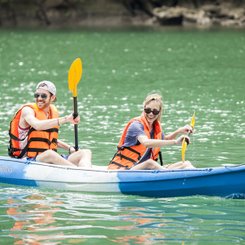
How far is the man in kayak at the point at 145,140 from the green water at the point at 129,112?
0.41 m

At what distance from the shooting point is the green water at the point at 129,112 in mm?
7969

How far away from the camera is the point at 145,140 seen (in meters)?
9.24

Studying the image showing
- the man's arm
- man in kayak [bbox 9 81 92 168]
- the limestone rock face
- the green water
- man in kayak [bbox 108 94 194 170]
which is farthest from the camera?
the limestone rock face

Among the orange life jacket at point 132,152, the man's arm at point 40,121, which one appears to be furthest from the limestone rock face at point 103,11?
the orange life jacket at point 132,152

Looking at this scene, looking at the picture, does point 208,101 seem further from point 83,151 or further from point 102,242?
point 102,242

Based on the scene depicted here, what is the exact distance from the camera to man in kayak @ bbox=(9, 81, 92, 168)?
32.1ft

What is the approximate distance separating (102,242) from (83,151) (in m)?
2.53

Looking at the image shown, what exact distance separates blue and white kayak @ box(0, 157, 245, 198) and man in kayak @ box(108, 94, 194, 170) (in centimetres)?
23

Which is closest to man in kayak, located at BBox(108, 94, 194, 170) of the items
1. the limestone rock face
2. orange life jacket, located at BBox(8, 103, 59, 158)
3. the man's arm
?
the man's arm

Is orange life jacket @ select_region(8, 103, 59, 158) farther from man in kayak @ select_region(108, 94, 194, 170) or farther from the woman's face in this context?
the woman's face

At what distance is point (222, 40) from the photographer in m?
35.0

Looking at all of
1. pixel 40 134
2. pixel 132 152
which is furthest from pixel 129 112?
pixel 132 152

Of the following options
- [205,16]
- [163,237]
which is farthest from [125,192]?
[205,16]

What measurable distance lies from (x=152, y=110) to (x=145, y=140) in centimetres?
34
